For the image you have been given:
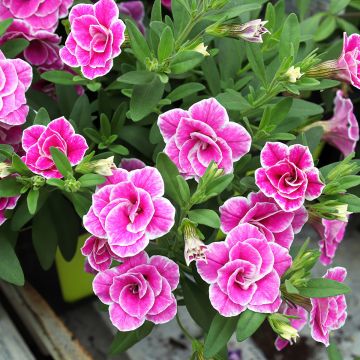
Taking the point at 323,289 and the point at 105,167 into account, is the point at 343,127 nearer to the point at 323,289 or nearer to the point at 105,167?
the point at 323,289

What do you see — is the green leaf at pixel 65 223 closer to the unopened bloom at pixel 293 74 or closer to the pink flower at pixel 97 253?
the pink flower at pixel 97 253

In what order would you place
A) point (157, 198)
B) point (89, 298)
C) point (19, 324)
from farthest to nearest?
point (89, 298)
point (19, 324)
point (157, 198)

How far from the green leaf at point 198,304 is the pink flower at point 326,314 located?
0.17 m

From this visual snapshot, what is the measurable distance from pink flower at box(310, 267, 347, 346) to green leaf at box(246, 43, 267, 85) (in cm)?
31

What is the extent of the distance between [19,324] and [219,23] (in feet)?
2.51

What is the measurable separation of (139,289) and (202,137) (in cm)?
22

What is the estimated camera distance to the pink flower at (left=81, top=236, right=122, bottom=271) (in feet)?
2.58

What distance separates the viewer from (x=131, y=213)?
0.74 metres

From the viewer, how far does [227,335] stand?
2.59ft

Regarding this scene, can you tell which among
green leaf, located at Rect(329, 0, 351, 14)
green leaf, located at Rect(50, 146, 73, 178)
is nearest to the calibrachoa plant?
green leaf, located at Rect(50, 146, 73, 178)

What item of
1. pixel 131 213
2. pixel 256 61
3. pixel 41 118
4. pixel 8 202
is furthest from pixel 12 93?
pixel 256 61

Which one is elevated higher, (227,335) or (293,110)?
(293,110)

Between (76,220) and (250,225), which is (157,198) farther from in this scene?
(76,220)

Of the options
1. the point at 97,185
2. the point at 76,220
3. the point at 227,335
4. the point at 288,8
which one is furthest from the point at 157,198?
the point at 288,8
